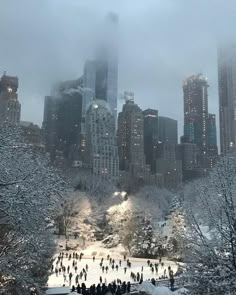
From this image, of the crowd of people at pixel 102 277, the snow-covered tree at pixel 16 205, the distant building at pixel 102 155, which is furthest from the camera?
the distant building at pixel 102 155

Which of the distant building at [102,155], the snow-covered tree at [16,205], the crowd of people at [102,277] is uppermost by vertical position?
the distant building at [102,155]

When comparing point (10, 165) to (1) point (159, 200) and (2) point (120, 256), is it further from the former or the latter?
(1) point (159, 200)

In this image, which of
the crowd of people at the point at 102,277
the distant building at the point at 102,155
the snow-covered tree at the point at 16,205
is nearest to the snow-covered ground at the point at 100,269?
the crowd of people at the point at 102,277

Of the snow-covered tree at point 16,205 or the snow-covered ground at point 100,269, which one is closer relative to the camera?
the snow-covered tree at point 16,205

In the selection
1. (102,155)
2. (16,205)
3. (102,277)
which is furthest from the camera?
(102,155)

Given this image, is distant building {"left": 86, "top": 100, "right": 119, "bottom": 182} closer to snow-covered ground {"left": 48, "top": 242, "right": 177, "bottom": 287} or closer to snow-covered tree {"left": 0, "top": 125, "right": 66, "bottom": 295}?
snow-covered ground {"left": 48, "top": 242, "right": 177, "bottom": 287}

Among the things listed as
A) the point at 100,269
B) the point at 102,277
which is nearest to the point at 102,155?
the point at 100,269

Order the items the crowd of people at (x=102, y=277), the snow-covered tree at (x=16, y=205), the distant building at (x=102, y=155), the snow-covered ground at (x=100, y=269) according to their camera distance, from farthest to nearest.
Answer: the distant building at (x=102, y=155) < the snow-covered ground at (x=100, y=269) < the crowd of people at (x=102, y=277) < the snow-covered tree at (x=16, y=205)

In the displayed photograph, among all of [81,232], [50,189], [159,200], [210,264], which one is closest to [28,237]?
[50,189]

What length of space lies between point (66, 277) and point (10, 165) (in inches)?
1162

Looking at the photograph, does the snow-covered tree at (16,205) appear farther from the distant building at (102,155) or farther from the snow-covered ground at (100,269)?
the distant building at (102,155)

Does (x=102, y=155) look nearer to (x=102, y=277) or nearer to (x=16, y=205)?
(x=102, y=277)

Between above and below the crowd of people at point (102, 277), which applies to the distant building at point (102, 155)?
above

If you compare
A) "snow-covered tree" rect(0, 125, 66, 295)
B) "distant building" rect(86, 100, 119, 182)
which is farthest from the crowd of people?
"distant building" rect(86, 100, 119, 182)
